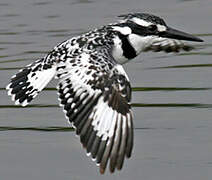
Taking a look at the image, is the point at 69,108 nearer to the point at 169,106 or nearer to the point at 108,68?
the point at 108,68

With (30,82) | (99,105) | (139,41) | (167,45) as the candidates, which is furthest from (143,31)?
(99,105)

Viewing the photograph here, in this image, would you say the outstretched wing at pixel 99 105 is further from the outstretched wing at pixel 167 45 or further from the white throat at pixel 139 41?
the outstretched wing at pixel 167 45

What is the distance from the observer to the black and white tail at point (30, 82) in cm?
859

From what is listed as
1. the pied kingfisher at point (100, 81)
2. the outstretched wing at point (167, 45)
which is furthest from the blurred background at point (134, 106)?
the pied kingfisher at point (100, 81)

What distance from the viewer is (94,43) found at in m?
8.81

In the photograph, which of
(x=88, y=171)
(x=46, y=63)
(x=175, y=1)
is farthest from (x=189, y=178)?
(x=175, y=1)

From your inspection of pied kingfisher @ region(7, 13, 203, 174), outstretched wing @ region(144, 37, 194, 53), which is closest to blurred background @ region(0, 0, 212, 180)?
outstretched wing @ region(144, 37, 194, 53)

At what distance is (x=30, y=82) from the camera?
8688 millimetres

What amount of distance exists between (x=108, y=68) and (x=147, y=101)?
2181 millimetres

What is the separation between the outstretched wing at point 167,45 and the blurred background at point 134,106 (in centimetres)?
53

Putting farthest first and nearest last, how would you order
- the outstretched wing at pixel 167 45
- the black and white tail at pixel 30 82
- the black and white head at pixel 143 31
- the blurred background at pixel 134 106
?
the outstretched wing at pixel 167 45, the black and white head at pixel 143 31, the blurred background at pixel 134 106, the black and white tail at pixel 30 82

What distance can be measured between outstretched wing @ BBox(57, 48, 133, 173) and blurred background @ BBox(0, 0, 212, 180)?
2.47 feet

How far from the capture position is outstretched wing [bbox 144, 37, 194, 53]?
985cm

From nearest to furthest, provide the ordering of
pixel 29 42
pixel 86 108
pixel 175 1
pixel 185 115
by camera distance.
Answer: pixel 86 108, pixel 185 115, pixel 29 42, pixel 175 1
